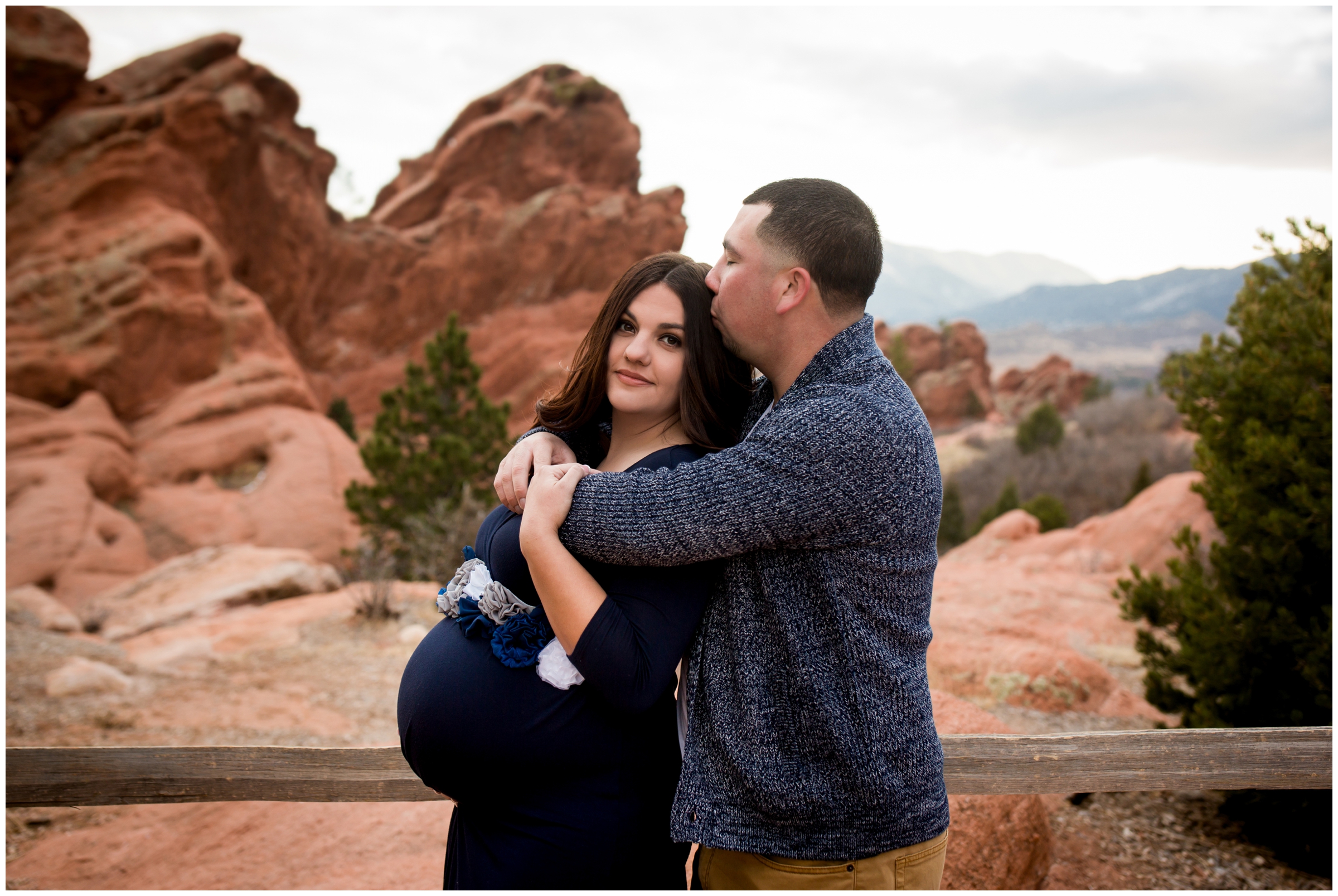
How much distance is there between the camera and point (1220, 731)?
3.14 m

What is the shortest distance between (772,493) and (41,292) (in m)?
22.2

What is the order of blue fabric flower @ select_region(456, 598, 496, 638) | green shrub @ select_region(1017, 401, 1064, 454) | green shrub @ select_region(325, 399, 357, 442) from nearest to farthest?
blue fabric flower @ select_region(456, 598, 496, 638) → green shrub @ select_region(325, 399, 357, 442) → green shrub @ select_region(1017, 401, 1064, 454)

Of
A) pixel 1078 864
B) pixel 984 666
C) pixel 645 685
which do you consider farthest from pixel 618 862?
pixel 984 666

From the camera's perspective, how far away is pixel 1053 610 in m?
11.1

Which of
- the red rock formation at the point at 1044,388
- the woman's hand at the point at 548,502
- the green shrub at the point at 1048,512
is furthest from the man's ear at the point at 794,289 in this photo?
the red rock formation at the point at 1044,388

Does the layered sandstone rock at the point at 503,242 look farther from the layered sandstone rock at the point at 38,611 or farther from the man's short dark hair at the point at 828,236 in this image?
the man's short dark hair at the point at 828,236

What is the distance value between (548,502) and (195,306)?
2195 centimetres

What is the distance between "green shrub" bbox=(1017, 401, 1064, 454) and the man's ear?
1298 inches

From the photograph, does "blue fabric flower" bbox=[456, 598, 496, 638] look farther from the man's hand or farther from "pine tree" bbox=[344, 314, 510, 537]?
"pine tree" bbox=[344, 314, 510, 537]

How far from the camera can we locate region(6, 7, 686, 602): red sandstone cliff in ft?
56.9

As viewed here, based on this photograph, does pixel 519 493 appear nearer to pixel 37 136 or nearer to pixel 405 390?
pixel 405 390

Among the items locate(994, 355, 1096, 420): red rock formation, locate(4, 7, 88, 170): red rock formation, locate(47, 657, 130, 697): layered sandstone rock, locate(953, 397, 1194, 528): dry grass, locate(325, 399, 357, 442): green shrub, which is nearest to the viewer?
locate(47, 657, 130, 697): layered sandstone rock

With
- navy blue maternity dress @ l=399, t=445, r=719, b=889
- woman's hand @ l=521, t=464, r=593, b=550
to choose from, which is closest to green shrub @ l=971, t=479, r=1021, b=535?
navy blue maternity dress @ l=399, t=445, r=719, b=889

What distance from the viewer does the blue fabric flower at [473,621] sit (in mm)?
2102
